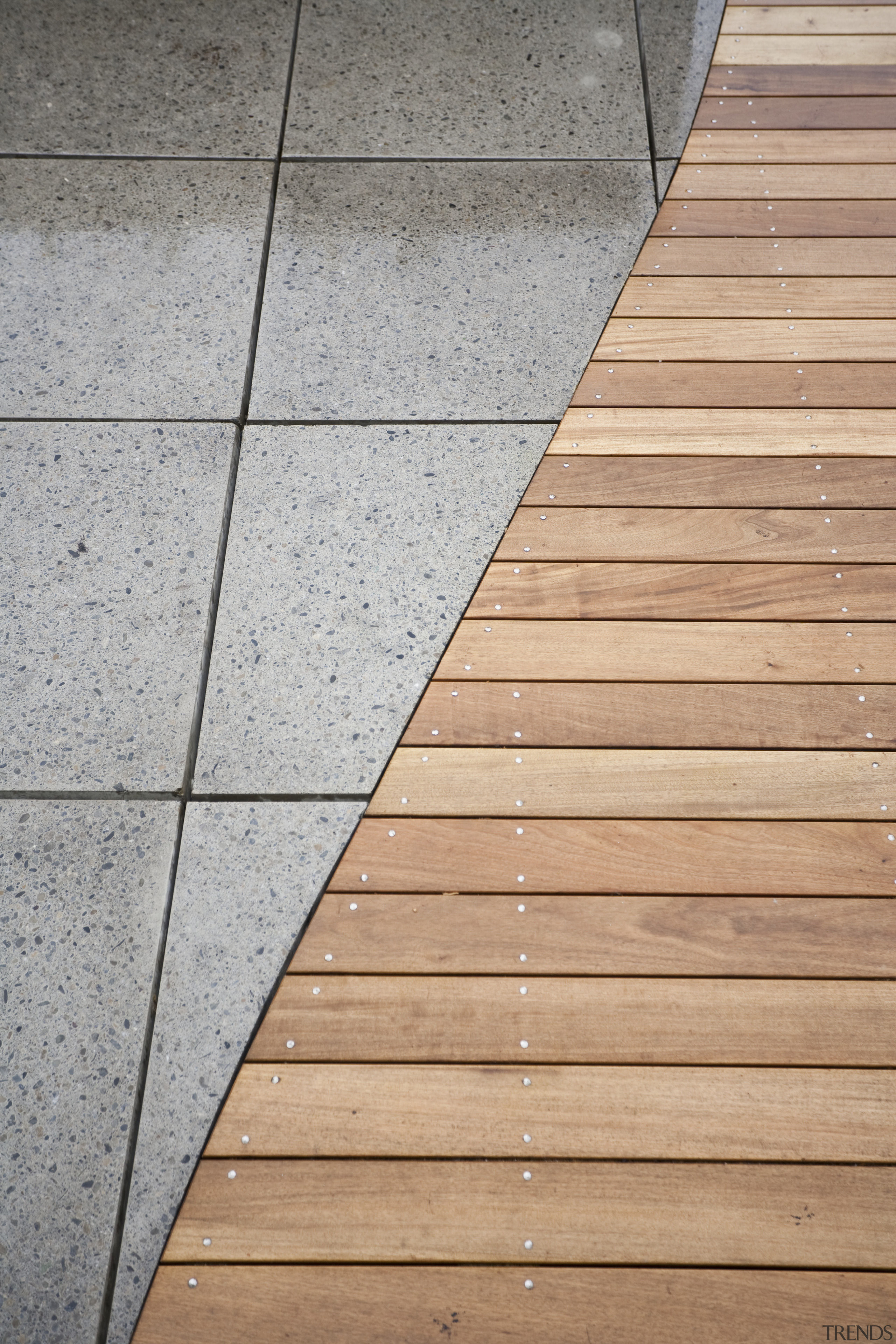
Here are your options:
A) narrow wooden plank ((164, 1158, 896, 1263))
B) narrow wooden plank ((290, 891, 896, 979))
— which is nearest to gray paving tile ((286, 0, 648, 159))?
narrow wooden plank ((290, 891, 896, 979))

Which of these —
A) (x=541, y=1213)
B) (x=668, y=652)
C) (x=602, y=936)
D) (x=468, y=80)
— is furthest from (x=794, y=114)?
(x=541, y=1213)

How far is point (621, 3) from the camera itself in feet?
9.27

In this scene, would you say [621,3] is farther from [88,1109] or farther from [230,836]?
[88,1109]

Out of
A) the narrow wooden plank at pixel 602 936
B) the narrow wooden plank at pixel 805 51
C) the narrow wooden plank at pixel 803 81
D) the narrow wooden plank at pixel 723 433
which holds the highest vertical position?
the narrow wooden plank at pixel 805 51

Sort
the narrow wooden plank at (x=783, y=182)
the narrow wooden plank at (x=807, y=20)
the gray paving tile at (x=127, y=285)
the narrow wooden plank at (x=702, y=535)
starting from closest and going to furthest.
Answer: the narrow wooden plank at (x=702, y=535)
the gray paving tile at (x=127, y=285)
the narrow wooden plank at (x=783, y=182)
the narrow wooden plank at (x=807, y=20)

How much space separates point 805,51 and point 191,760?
8.73 feet

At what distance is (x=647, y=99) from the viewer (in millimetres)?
2643

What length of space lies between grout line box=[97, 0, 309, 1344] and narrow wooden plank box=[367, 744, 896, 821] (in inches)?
13.2

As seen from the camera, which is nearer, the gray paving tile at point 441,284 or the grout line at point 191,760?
the grout line at point 191,760

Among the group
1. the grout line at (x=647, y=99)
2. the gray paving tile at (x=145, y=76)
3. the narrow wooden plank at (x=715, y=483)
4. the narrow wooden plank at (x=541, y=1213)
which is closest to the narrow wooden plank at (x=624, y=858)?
the narrow wooden plank at (x=541, y=1213)

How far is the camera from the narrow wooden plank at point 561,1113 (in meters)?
1.36

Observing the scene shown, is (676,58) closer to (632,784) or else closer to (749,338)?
(749,338)

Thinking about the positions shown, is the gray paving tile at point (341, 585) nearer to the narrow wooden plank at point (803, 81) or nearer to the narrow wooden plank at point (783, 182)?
the narrow wooden plank at point (783, 182)

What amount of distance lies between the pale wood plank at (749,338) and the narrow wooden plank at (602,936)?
4.10 feet
